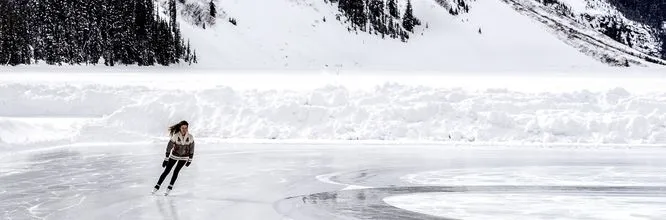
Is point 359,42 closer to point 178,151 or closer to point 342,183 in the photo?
point 342,183

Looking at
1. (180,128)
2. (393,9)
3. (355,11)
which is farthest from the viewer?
(393,9)

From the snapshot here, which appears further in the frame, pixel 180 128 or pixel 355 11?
pixel 355 11

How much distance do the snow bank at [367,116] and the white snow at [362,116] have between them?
33mm

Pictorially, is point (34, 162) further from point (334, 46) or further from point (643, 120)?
point (334, 46)

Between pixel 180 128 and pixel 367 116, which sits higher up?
pixel 180 128

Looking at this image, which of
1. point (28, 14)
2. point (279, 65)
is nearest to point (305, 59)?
point (279, 65)

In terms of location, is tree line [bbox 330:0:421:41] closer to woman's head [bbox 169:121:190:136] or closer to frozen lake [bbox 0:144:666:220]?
frozen lake [bbox 0:144:666:220]

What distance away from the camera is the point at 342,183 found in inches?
559

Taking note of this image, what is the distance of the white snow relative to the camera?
2317 centimetres

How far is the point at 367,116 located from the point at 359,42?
11459cm

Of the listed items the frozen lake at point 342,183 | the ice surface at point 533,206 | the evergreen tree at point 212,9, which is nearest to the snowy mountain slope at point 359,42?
the evergreen tree at point 212,9

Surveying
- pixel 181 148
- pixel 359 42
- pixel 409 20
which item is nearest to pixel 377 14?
pixel 409 20

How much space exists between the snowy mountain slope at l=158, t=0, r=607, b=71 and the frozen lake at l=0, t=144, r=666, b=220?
91.7m

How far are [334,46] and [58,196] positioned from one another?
399 ft
